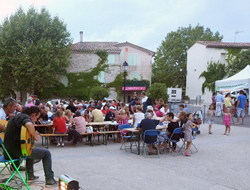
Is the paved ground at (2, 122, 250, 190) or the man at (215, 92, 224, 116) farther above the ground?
the man at (215, 92, 224, 116)

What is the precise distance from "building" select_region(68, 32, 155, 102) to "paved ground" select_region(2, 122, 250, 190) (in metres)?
25.3

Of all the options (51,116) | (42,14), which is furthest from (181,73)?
(51,116)

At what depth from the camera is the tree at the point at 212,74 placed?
34156 millimetres

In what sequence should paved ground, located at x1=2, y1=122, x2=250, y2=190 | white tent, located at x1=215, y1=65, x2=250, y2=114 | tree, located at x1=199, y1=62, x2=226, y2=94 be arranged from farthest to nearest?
tree, located at x1=199, y1=62, x2=226, y2=94, white tent, located at x1=215, y1=65, x2=250, y2=114, paved ground, located at x1=2, y1=122, x2=250, y2=190

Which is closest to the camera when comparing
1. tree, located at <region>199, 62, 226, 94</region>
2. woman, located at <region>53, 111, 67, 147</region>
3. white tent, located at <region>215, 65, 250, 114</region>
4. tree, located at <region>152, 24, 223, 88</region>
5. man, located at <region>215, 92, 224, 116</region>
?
woman, located at <region>53, 111, 67, 147</region>

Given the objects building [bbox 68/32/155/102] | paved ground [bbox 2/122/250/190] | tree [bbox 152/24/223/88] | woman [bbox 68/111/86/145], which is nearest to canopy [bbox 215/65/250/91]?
paved ground [bbox 2/122/250/190]

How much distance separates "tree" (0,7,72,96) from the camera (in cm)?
2736

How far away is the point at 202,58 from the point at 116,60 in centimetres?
1121

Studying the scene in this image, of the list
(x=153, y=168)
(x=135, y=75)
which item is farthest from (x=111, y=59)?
(x=153, y=168)

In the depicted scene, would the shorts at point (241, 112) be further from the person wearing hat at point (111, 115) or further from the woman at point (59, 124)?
the woman at point (59, 124)

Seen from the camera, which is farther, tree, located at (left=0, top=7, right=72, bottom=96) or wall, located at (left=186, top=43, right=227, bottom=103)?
wall, located at (left=186, top=43, right=227, bottom=103)

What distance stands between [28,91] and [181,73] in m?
25.5

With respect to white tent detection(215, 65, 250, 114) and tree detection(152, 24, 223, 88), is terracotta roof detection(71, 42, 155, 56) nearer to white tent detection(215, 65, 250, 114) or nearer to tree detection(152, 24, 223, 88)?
tree detection(152, 24, 223, 88)

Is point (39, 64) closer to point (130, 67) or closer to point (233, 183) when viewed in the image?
point (130, 67)
